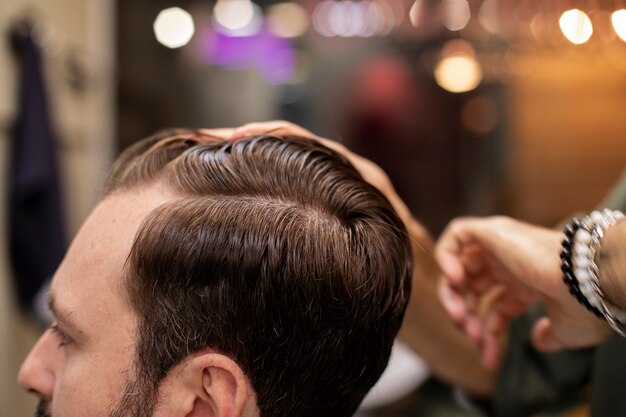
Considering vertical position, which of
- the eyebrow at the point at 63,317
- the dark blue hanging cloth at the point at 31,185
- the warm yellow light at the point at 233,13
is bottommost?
the dark blue hanging cloth at the point at 31,185

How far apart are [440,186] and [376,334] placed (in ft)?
8.96

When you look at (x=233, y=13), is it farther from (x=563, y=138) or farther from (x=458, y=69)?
(x=563, y=138)

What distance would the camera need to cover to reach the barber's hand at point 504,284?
107 centimetres

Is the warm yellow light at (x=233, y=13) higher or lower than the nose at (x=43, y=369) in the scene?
higher

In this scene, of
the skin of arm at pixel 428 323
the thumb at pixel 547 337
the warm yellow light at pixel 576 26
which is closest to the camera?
the thumb at pixel 547 337

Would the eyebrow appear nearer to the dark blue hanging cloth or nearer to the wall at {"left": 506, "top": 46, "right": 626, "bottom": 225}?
the dark blue hanging cloth

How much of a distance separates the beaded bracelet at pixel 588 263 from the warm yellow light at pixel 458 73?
269 cm

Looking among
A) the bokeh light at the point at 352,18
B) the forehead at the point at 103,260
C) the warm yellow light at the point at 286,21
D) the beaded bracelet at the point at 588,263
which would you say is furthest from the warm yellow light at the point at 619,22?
the forehead at the point at 103,260

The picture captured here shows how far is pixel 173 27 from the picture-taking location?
3.76 m

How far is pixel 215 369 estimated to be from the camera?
0.94 m

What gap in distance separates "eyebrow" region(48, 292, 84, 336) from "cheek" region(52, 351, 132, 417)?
1.4 inches

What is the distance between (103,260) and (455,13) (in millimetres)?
2490

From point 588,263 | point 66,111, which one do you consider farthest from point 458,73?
point 588,263

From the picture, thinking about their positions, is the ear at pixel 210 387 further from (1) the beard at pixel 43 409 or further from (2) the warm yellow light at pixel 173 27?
(2) the warm yellow light at pixel 173 27
